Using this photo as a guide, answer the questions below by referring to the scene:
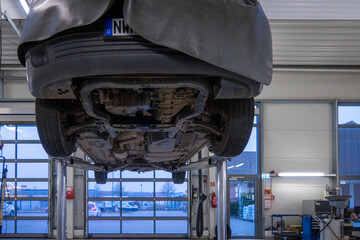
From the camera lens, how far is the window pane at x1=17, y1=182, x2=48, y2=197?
40.3ft

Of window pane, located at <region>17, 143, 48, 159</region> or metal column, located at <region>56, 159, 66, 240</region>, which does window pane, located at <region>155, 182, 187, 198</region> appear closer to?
window pane, located at <region>17, 143, 48, 159</region>

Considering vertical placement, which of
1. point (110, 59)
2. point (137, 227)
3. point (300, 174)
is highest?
point (110, 59)

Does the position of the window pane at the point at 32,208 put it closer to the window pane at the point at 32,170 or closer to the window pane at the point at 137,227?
the window pane at the point at 32,170

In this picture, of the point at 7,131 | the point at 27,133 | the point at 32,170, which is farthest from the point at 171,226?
the point at 7,131

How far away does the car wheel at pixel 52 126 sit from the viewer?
2.54m

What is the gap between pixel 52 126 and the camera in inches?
105

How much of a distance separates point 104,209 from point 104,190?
0.60 metres

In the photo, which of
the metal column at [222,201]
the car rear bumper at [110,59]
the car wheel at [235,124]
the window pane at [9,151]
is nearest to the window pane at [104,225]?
the window pane at [9,151]

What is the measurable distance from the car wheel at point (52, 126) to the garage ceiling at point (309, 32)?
6647 mm

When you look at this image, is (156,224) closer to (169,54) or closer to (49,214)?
(49,214)

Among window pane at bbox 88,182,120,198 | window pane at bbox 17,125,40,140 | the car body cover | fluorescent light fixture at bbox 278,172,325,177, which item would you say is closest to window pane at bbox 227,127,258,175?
fluorescent light fixture at bbox 278,172,325,177

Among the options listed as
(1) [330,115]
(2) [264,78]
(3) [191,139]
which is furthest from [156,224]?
(2) [264,78]

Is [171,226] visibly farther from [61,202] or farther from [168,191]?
[61,202]

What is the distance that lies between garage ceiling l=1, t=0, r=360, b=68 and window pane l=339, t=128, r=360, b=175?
89.9 inches
